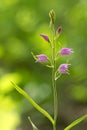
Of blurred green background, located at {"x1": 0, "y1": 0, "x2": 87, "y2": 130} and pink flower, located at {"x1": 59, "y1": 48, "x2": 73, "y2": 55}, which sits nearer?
pink flower, located at {"x1": 59, "y1": 48, "x2": 73, "y2": 55}

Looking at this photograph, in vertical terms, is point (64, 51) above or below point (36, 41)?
above

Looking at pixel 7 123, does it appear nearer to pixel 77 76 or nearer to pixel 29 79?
pixel 29 79

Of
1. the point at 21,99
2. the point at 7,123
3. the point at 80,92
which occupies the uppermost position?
the point at 7,123

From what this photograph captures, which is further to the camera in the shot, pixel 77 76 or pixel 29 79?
pixel 77 76

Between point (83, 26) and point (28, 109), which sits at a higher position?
point (83, 26)

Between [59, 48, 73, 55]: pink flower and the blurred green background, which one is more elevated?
[59, 48, 73, 55]: pink flower

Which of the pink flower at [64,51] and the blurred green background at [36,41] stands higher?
the pink flower at [64,51]

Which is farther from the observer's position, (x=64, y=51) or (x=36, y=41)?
(x=36, y=41)

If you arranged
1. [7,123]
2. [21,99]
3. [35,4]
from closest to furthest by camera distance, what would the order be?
[7,123] < [21,99] < [35,4]

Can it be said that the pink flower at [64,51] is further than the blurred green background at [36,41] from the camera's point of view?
No

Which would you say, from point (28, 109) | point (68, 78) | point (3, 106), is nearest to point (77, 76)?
point (68, 78)

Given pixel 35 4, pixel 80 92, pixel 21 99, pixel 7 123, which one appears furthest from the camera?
pixel 80 92
